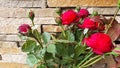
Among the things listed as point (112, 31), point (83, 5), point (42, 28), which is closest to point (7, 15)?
point (42, 28)

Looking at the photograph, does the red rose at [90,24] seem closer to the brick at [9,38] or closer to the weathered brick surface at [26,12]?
the weathered brick surface at [26,12]

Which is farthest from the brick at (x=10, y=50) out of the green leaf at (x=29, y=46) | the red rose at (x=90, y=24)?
the red rose at (x=90, y=24)

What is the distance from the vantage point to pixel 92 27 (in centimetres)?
72

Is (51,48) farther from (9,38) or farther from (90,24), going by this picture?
(9,38)

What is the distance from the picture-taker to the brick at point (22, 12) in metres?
0.95

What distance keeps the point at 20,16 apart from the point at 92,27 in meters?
0.35

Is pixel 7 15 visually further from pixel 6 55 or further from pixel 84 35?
pixel 84 35

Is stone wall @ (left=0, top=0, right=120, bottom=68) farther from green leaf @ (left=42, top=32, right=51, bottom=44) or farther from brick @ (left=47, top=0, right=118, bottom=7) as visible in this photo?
green leaf @ (left=42, top=32, right=51, bottom=44)

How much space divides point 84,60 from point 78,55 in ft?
0.07

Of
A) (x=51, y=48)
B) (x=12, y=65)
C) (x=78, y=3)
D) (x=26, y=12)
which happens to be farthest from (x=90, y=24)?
(x=12, y=65)

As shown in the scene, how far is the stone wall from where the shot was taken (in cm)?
92

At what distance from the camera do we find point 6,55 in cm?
104

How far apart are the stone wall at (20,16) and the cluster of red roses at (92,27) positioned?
5.6 inches

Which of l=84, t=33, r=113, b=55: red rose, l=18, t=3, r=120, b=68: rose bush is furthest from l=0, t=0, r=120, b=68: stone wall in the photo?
l=84, t=33, r=113, b=55: red rose
